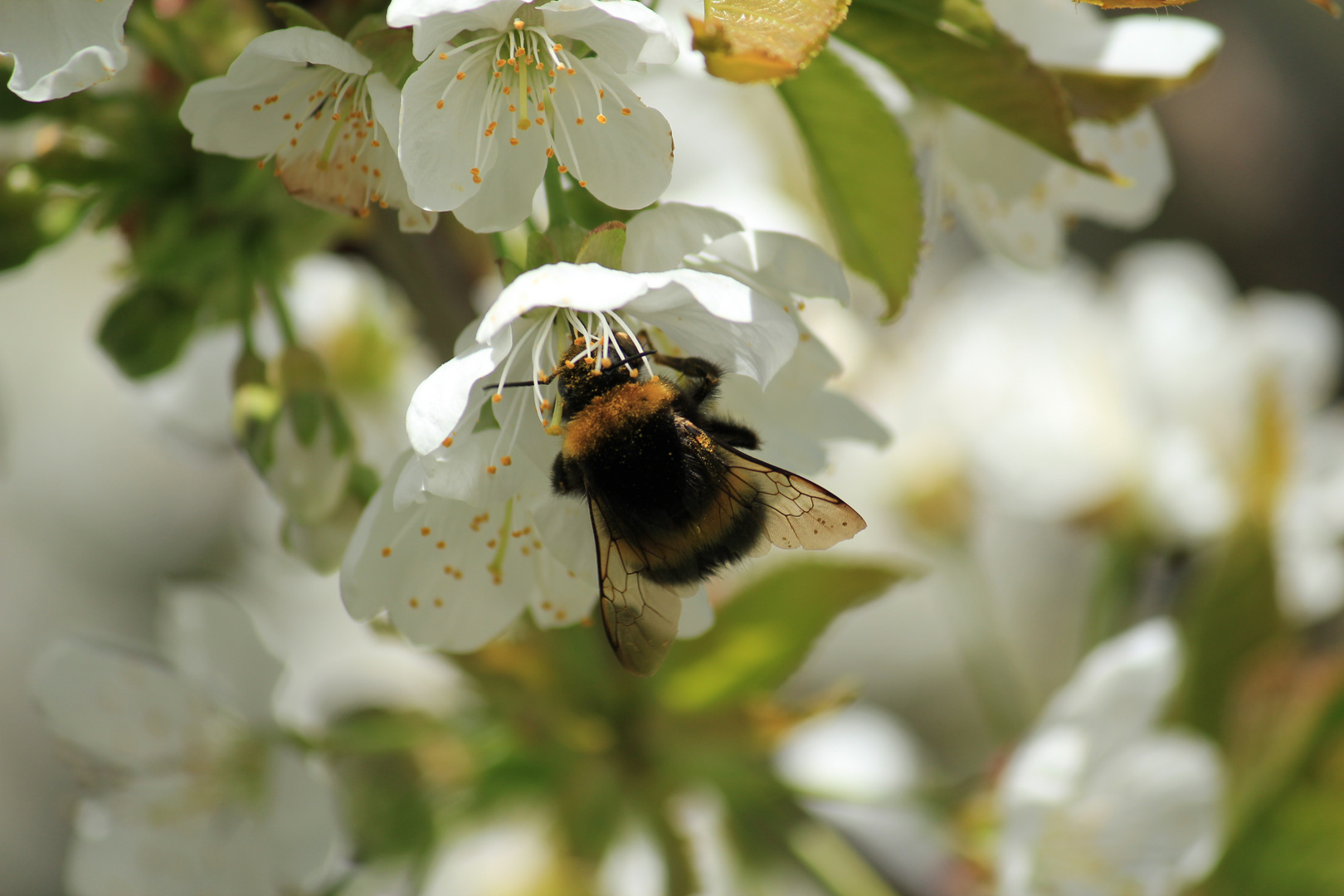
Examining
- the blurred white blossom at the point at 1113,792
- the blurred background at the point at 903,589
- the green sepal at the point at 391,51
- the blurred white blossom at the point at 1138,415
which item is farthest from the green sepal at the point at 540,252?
the blurred background at the point at 903,589

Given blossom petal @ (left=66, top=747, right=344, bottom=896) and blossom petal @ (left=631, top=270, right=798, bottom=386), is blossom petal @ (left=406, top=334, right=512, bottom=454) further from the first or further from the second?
blossom petal @ (left=66, top=747, right=344, bottom=896)

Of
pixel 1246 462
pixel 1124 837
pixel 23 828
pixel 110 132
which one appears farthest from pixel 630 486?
pixel 23 828

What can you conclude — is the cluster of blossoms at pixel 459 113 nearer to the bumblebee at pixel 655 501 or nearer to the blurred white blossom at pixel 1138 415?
the bumblebee at pixel 655 501

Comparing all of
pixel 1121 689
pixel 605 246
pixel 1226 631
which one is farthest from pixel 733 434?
pixel 1226 631

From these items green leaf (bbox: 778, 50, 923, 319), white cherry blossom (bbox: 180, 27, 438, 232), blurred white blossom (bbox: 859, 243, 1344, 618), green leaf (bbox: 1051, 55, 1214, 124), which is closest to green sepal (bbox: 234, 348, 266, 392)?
white cherry blossom (bbox: 180, 27, 438, 232)

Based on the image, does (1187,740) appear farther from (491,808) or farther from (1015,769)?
(491,808)

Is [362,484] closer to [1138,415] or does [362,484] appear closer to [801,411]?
[801,411]
